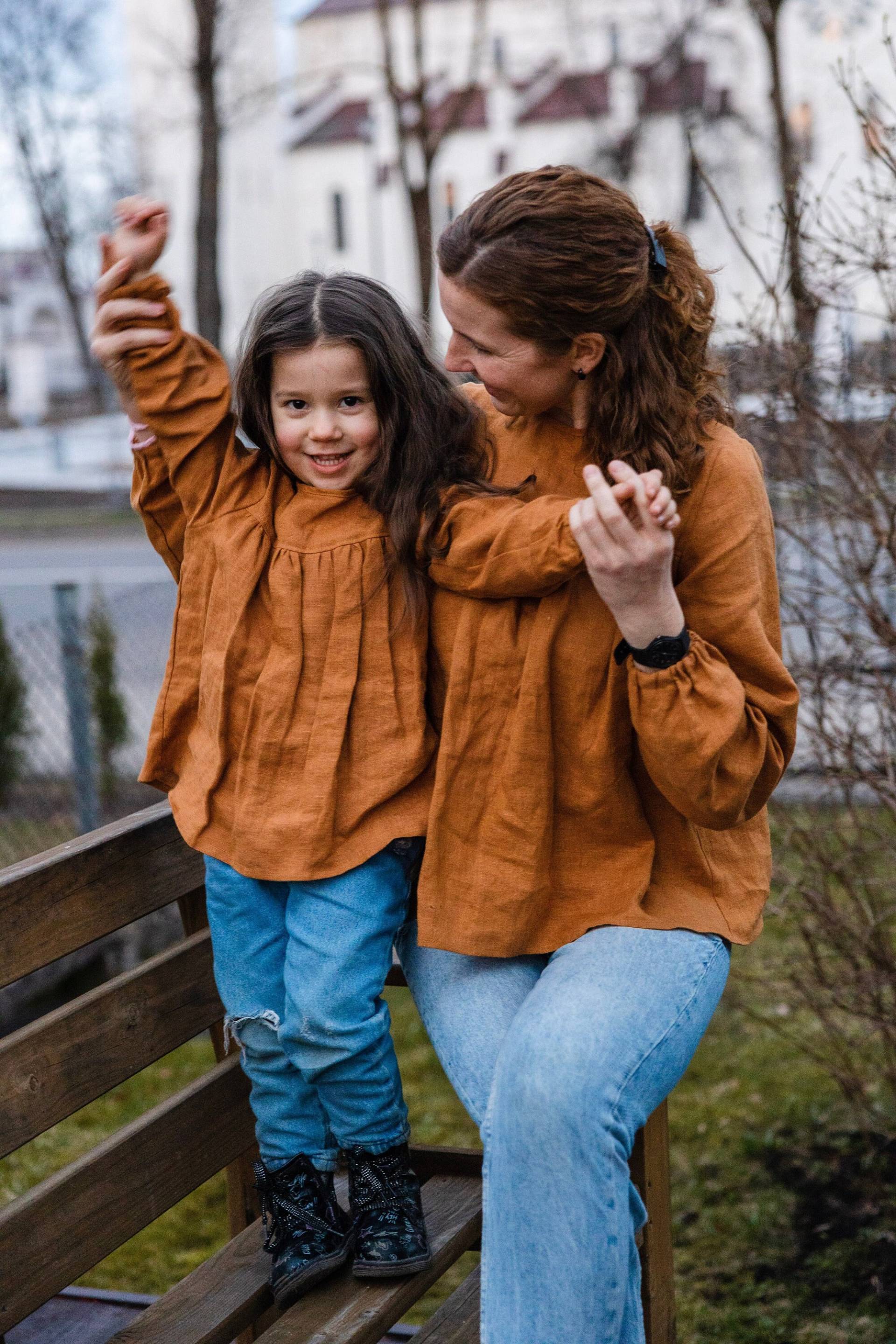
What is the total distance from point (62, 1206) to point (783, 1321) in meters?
1.62

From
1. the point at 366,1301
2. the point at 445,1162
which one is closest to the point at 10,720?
the point at 445,1162

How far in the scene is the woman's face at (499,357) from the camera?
6.21 feet

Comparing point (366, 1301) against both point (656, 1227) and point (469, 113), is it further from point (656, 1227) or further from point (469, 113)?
point (469, 113)

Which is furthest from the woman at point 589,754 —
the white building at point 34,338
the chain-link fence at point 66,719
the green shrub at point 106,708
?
the white building at point 34,338

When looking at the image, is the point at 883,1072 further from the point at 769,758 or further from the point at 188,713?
the point at 188,713

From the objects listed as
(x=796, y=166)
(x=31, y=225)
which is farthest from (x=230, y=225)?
(x=796, y=166)

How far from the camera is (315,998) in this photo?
1856 mm

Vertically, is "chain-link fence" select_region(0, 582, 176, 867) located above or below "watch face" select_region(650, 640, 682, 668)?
below

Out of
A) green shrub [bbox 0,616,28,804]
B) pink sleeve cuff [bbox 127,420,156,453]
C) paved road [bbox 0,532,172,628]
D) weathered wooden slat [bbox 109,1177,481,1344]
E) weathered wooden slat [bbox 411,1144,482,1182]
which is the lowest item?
paved road [bbox 0,532,172,628]

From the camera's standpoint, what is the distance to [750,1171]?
3.41 m

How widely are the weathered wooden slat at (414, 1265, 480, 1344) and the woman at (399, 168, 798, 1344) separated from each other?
42 cm

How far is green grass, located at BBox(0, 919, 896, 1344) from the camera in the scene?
283 centimetres

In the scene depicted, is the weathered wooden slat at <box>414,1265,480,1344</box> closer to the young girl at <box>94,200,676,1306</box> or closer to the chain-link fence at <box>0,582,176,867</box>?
the young girl at <box>94,200,676,1306</box>

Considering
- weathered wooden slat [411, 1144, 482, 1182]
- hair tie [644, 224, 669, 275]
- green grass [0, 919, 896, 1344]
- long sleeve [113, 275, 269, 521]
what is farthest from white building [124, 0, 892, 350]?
weathered wooden slat [411, 1144, 482, 1182]
